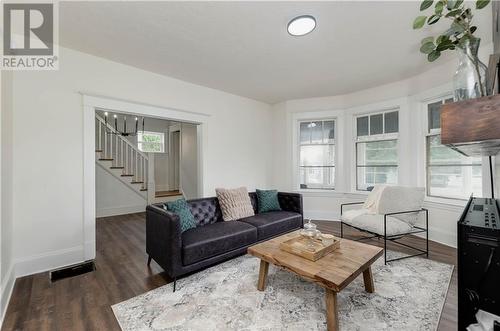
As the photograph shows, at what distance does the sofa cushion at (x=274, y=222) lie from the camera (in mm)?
3023

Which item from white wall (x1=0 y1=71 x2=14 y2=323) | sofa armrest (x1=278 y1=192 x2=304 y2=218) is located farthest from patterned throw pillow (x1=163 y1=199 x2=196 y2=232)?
sofa armrest (x1=278 y1=192 x2=304 y2=218)

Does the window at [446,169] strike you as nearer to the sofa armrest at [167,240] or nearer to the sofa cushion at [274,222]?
the sofa cushion at [274,222]

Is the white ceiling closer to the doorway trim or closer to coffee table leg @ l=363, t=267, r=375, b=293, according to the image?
the doorway trim

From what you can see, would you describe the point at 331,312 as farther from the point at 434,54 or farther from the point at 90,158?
the point at 90,158

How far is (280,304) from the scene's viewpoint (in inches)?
74.7

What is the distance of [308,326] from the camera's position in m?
1.64

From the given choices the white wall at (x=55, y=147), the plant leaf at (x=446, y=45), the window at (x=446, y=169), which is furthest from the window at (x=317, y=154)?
the plant leaf at (x=446, y=45)

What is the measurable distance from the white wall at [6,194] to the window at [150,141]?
370 cm

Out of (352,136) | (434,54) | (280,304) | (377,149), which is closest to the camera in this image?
(434,54)

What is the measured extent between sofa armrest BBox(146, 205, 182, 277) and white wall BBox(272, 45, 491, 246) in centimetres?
306

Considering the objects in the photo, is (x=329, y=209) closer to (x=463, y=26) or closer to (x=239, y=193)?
(x=239, y=193)

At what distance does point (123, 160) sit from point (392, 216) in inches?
238

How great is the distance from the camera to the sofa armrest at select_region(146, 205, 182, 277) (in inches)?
84.5

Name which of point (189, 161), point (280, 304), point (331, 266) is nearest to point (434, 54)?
point (331, 266)
